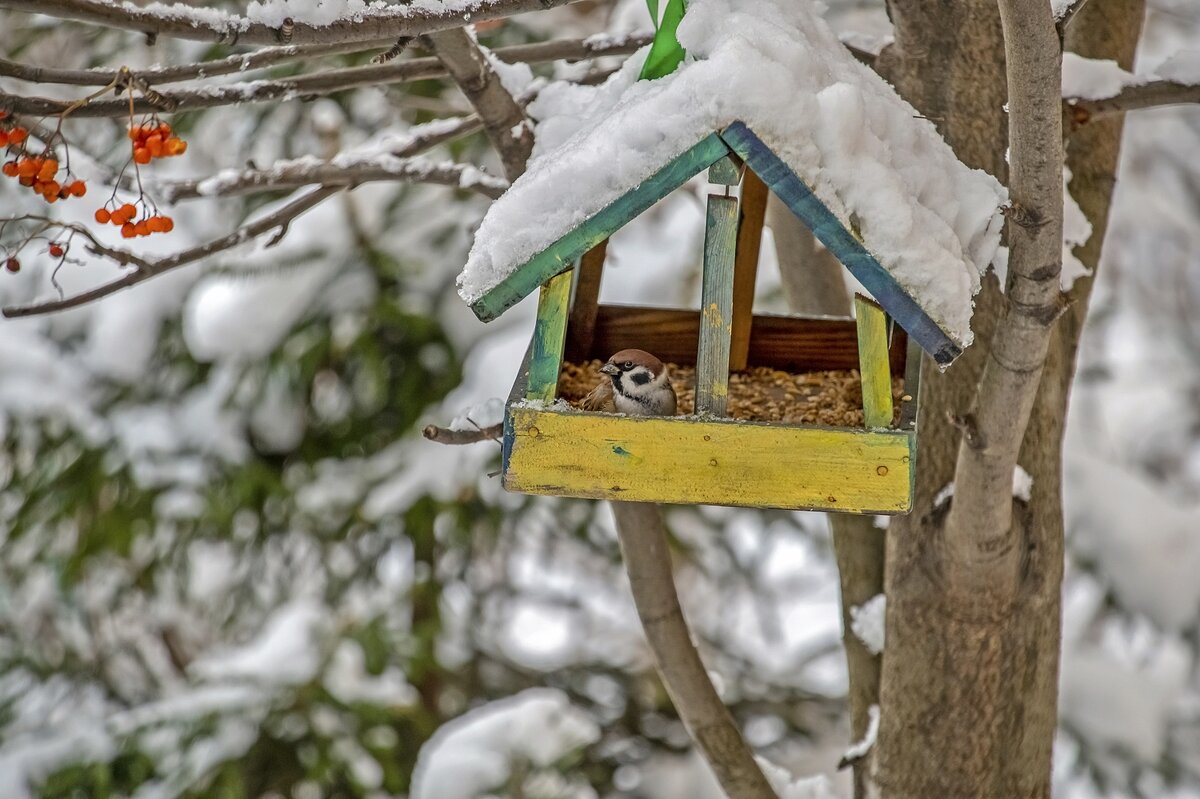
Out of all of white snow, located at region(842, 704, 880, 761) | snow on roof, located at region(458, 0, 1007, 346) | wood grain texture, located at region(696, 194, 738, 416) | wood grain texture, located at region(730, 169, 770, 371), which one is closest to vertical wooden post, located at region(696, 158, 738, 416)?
wood grain texture, located at region(696, 194, 738, 416)

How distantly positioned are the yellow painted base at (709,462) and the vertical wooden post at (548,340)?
5 centimetres

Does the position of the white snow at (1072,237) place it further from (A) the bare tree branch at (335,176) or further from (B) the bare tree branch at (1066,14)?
(A) the bare tree branch at (335,176)

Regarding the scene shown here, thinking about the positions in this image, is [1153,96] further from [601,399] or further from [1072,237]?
[601,399]

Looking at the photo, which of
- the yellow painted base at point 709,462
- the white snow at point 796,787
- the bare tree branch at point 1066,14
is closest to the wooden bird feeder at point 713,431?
the yellow painted base at point 709,462

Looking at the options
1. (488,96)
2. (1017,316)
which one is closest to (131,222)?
(488,96)

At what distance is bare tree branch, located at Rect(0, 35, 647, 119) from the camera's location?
158cm

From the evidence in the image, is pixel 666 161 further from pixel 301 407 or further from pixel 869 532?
pixel 301 407

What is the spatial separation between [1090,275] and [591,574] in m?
3.77

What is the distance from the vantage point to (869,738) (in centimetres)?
216

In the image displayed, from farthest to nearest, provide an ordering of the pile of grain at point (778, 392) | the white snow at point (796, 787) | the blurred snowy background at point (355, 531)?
1. the blurred snowy background at point (355, 531)
2. the white snow at point (796, 787)
3. the pile of grain at point (778, 392)

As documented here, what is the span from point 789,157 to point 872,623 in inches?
43.4

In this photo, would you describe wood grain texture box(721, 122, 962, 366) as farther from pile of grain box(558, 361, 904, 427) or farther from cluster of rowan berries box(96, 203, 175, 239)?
cluster of rowan berries box(96, 203, 175, 239)

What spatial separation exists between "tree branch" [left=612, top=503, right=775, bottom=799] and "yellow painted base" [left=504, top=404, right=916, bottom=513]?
0.59 m

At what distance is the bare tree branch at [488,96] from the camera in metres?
1.68
